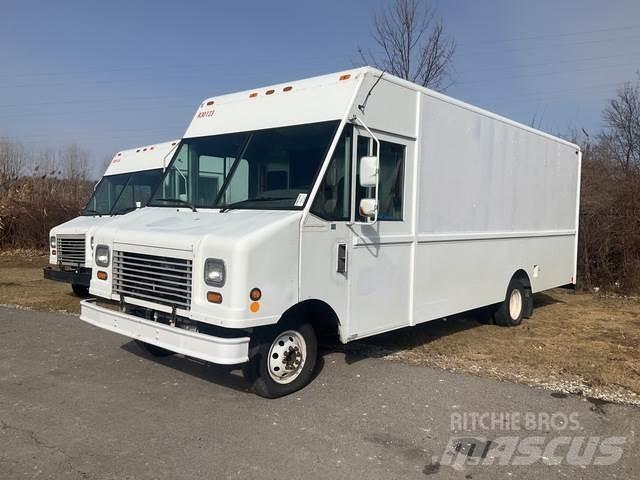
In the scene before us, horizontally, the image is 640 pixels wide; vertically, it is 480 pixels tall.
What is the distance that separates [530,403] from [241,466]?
2917 mm

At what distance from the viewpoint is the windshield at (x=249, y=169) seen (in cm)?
531

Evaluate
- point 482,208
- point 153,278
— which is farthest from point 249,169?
point 482,208

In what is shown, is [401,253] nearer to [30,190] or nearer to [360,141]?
[360,141]

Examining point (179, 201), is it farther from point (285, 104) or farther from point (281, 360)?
point (281, 360)

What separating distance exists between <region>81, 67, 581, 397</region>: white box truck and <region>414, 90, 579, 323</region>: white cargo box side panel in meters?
0.03

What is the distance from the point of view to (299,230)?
496 cm

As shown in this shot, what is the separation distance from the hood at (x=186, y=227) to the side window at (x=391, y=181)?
1.35m

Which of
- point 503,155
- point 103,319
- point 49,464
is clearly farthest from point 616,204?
point 49,464

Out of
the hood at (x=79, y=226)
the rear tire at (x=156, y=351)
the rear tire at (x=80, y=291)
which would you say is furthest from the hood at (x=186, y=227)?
the rear tire at (x=80, y=291)

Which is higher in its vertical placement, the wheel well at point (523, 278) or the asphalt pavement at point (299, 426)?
the wheel well at point (523, 278)

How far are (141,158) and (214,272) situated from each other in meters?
8.02

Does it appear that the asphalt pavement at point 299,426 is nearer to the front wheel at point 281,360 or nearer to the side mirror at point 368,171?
the front wheel at point 281,360

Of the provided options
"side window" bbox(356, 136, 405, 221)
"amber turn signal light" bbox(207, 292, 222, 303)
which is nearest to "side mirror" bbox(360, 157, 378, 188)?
"side window" bbox(356, 136, 405, 221)

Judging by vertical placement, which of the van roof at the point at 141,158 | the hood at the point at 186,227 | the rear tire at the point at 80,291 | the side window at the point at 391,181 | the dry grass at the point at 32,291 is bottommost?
the dry grass at the point at 32,291
